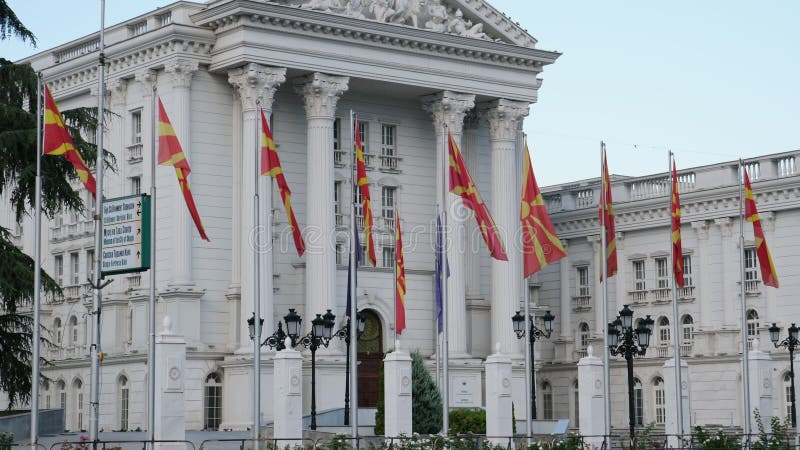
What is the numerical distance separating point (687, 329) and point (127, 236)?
40.5 meters

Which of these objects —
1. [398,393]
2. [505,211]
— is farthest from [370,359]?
[398,393]

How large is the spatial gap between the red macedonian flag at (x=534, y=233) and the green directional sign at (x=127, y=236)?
12.1 metres

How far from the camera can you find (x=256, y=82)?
6269 centimetres

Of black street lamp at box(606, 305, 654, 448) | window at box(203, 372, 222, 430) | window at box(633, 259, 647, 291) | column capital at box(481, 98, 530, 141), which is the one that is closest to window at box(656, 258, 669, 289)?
window at box(633, 259, 647, 291)

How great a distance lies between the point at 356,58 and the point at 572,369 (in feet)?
70.0

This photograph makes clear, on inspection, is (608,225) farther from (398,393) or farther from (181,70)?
(181,70)

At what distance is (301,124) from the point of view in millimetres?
67375

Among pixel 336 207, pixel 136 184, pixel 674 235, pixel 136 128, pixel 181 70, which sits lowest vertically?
pixel 674 235

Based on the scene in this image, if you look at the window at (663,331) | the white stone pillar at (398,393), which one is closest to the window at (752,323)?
the window at (663,331)

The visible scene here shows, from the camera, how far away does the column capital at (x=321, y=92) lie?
212 ft

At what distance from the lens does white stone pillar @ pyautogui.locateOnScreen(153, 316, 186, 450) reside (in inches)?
1513

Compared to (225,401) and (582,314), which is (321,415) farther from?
(582,314)

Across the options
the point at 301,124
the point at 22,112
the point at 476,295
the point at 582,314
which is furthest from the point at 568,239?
the point at 22,112

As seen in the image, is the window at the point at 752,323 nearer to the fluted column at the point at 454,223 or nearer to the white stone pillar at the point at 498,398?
the fluted column at the point at 454,223
